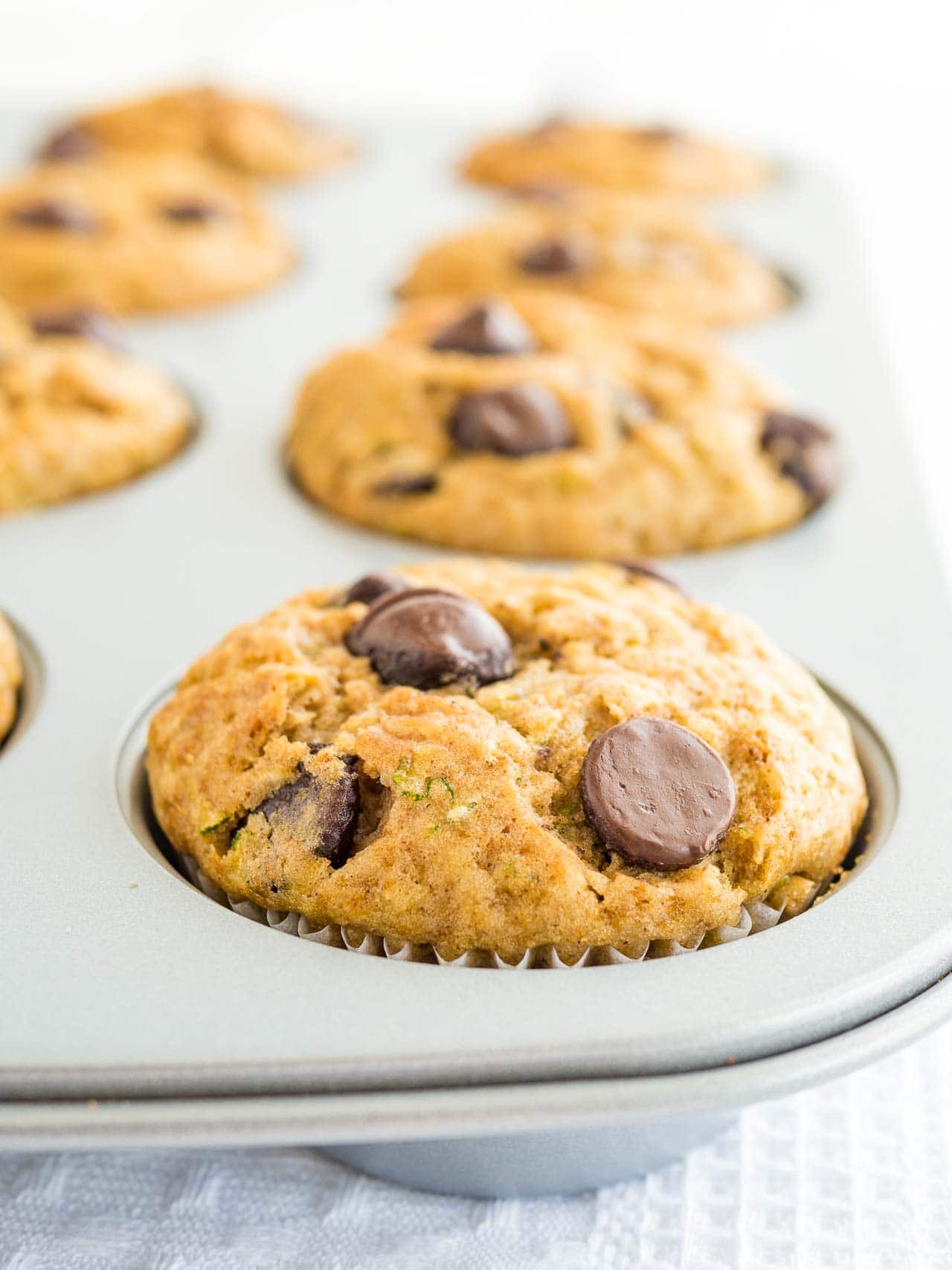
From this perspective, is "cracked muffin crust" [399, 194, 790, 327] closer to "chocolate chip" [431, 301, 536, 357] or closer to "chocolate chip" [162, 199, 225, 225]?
"chocolate chip" [162, 199, 225, 225]

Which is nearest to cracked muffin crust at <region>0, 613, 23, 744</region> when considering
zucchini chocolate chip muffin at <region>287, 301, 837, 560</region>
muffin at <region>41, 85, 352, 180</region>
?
zucchini chocolate chip muffin at <region>287, 301, 837, 560</region>

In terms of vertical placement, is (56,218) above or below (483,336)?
below

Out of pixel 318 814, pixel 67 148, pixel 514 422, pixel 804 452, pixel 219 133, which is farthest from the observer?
pixel 219 133

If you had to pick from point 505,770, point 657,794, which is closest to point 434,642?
point 505,770

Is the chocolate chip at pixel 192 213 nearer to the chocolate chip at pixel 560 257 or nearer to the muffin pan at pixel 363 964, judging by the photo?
the chocolate chip at pixel 560 257

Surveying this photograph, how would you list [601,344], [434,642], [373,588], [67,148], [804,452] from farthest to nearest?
[67,148], [601,344], [804,452], [373,588], [434,642]

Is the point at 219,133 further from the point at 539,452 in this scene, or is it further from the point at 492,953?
the point at 492,953
